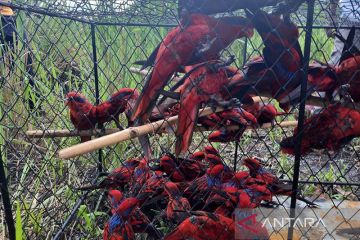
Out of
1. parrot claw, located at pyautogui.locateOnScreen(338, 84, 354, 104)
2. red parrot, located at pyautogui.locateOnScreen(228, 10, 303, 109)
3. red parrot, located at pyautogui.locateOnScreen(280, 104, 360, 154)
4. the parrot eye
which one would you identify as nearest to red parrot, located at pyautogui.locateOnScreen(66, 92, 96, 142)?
the parrot eye

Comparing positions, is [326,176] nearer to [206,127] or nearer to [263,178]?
[263,178]

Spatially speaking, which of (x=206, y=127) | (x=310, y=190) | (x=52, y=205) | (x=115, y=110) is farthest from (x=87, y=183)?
(x=310, y=190)

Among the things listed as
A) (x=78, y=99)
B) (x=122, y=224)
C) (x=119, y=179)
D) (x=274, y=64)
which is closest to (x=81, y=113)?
(x=78, y=99)

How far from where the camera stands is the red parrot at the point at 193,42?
1.10m

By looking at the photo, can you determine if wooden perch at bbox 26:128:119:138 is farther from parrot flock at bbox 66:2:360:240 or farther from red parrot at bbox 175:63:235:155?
red parrot at bbox 175:63:235:155

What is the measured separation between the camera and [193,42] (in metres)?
1.12

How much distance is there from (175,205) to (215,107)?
0.47 meters

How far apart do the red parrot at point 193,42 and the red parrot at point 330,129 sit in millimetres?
377

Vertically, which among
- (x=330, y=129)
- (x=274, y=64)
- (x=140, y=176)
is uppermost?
(x=274, y=64)

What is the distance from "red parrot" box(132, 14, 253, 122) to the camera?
1.10 m

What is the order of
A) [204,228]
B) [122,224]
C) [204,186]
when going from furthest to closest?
[204,186] < [122,224] < [204,228]

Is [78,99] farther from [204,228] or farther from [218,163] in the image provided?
[204,228]

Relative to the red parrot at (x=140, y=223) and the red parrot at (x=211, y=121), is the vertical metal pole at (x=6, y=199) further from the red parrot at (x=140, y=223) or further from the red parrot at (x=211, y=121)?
the red parrot at (x=211, y=121)

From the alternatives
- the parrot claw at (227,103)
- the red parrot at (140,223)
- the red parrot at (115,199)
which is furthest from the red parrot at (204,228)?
the parrot claw at (227,103)
